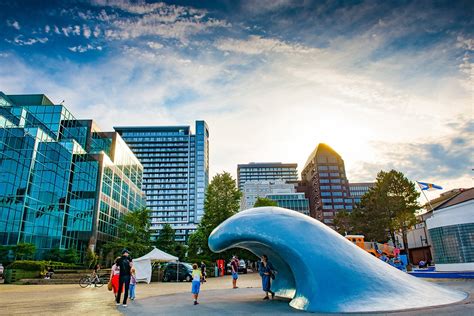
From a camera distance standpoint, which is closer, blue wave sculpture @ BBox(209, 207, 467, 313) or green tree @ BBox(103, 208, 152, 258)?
blue wave sculpture @ BBox(209, 207, 467, 313)

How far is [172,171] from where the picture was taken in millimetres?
137375

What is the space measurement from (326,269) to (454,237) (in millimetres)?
15976

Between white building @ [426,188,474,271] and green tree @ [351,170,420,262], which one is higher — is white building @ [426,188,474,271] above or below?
below

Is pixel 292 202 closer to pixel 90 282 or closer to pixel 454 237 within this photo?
pixel 454 237

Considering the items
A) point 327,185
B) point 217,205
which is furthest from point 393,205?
point 327,185

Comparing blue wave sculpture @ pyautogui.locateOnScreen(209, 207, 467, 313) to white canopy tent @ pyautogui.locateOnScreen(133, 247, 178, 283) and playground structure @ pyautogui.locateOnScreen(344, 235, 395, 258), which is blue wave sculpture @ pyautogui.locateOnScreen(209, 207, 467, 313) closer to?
white canopy tent @ pyautogui.locateOnScreen(133, 247, 178, 283)

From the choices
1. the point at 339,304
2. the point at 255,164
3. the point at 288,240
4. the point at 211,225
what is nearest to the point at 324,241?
the point at 288,240

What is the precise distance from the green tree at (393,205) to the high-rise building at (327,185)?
70738 mm

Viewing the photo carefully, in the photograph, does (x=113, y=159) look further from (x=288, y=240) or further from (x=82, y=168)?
(x=288, y=240)

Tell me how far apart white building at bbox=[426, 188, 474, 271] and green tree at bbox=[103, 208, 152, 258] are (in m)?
37.7

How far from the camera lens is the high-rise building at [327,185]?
11675cm

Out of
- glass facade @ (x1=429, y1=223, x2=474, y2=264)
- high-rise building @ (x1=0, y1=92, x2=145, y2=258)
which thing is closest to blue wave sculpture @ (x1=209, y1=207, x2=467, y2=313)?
glass facade @ (x1=429, y1=223, x2=474, y2=264)

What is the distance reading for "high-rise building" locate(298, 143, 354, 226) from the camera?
11675 centimetres

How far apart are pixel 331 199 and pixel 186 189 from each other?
57250mm
